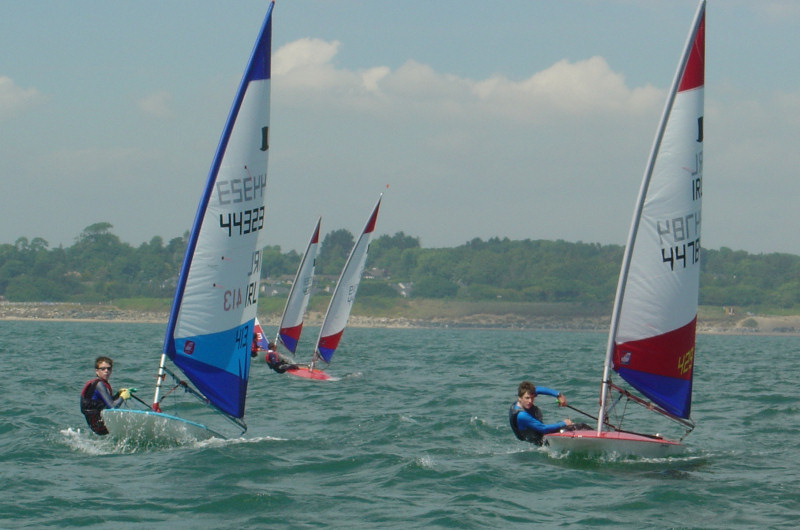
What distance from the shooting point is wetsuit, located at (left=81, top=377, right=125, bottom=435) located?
1472 centimetres

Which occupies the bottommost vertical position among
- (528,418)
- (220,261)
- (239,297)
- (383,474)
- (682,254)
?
(383,474)

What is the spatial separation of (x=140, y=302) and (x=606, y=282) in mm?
81343

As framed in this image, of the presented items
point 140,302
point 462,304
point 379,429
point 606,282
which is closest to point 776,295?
point 606,282

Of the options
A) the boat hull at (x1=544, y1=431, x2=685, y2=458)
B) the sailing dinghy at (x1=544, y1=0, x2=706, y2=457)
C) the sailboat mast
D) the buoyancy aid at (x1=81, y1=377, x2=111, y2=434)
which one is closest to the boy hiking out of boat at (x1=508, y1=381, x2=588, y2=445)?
the sailing dinghy at (x1=544, y1=0, x2=706, y2=457)

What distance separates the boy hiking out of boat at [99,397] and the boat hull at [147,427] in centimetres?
42

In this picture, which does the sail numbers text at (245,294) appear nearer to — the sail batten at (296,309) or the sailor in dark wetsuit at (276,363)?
the sailor in dark wetsuit at (276,363)

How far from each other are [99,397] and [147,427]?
100 cm

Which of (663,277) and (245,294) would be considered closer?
(663,277)

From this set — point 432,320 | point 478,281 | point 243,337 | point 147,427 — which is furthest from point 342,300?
point 478,281

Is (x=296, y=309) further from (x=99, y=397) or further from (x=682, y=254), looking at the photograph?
(x=682, y=254)

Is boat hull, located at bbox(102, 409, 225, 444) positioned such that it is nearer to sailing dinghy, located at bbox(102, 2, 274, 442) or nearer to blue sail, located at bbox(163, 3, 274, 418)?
sailing dinghy, located at bbox(102, 2, 274, 442)

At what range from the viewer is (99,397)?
14797 millimetres

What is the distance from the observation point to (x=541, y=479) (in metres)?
13.4

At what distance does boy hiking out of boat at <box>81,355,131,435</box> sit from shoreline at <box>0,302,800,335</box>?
407ft
